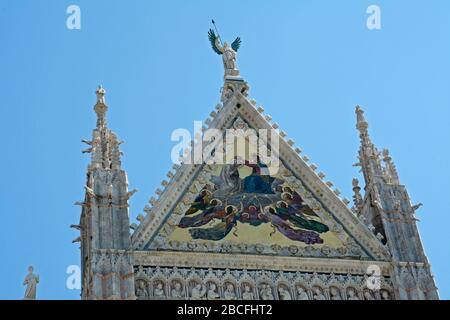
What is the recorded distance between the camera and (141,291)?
18.2m

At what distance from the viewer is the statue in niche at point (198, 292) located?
18297 millimetres

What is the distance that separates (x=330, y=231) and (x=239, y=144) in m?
2.01

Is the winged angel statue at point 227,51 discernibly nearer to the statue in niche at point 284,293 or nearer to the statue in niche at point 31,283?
the statue in niche at point 284,293

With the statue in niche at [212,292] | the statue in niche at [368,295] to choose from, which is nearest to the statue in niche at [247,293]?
the statue in niche at [212,292]

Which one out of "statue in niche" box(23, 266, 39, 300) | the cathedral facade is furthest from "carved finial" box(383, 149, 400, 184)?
"statue in niche" box(23, 266, 39, 300)

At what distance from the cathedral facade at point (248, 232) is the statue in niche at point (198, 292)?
0.02m

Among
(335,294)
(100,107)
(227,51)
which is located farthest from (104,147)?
(335,294)

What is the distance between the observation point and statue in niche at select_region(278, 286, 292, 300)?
18.6m

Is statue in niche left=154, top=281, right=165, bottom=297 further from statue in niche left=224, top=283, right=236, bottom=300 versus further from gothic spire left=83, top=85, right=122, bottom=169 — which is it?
gothic spire left=83, top=85, right=122, bottom=169
